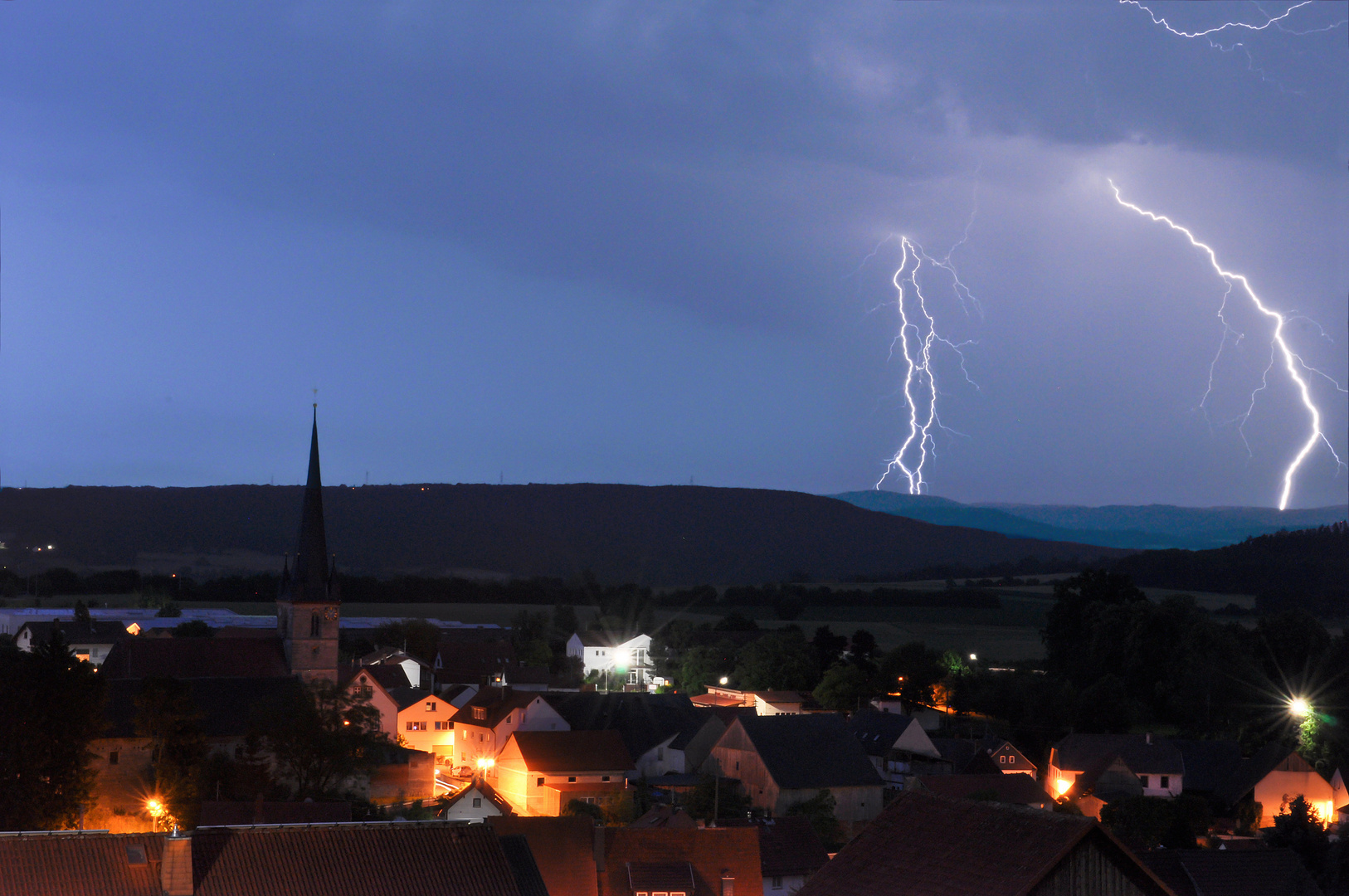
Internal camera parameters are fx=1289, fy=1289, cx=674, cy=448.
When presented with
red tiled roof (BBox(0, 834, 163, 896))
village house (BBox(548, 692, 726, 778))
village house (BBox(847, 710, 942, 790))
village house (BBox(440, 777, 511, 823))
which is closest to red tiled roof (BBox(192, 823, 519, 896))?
red tiled roof (BBox(0, 834, 163, 896))

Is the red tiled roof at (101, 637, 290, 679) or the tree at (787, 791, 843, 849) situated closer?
the tree at (787, 791, 843, 849)

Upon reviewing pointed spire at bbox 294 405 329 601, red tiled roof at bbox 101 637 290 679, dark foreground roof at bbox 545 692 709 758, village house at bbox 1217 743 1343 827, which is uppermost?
pointed spire at bbox 294 405 329 601

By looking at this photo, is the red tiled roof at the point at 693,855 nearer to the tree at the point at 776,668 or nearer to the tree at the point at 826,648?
the tree at the point at 776,668

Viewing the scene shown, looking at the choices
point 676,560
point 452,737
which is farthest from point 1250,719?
point 676,560

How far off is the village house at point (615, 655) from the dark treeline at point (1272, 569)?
100 ft

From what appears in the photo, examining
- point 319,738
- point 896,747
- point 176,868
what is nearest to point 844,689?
point 896,747

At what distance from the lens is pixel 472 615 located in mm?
109625

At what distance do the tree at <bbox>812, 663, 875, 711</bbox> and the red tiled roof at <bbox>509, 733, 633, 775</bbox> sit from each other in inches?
812

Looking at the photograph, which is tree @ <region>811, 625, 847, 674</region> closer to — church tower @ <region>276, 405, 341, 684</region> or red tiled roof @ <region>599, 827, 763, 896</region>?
church tower @ <region>276, 405, 341, 684</region>

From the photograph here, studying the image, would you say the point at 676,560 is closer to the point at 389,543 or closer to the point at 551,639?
the point at 389,543

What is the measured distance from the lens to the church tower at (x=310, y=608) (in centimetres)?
5125

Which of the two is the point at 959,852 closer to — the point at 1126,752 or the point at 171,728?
the point at 171,728

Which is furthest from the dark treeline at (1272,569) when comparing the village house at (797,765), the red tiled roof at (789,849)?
the red tiled roof at (789,849)

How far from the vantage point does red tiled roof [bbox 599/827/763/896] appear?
26703 mm
